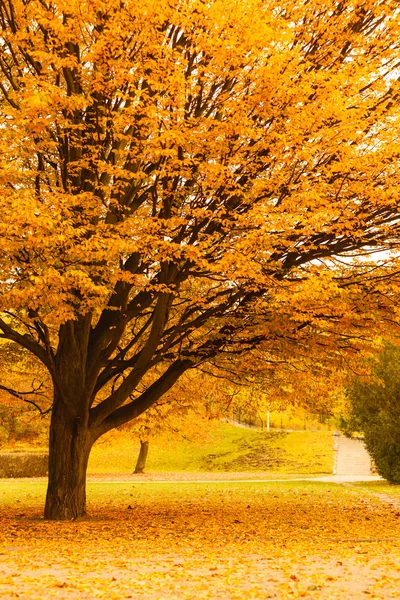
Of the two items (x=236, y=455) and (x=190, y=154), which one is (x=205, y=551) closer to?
(x=190, y=154)

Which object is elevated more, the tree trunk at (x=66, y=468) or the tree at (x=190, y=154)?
the tree at (x=190, y=154)

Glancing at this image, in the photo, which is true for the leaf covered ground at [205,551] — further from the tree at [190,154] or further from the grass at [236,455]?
the grass at [236,455]

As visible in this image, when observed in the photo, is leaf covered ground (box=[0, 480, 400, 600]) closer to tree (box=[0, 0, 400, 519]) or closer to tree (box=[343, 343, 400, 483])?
tree (box=[0, 0, 400, 519])

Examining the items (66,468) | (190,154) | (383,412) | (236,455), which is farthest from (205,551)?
(236,455)

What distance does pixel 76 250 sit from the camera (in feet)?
32.2

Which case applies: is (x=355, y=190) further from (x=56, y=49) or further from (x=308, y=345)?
(x=56, y=49)

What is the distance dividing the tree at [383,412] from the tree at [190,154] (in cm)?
1503

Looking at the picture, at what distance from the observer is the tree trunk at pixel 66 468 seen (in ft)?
43.8

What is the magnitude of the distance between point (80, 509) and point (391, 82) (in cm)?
958

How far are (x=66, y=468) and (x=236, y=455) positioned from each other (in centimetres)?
3611

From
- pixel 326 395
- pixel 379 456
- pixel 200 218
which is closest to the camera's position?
pixel 200 218

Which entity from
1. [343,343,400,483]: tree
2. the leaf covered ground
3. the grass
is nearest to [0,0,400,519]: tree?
the leaf covered ground

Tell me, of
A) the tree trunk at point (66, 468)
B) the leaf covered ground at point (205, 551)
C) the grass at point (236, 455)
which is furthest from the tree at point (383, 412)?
the tree trunk at point (66, 468)

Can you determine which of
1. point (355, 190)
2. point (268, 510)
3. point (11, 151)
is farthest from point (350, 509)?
point (11, 151)
